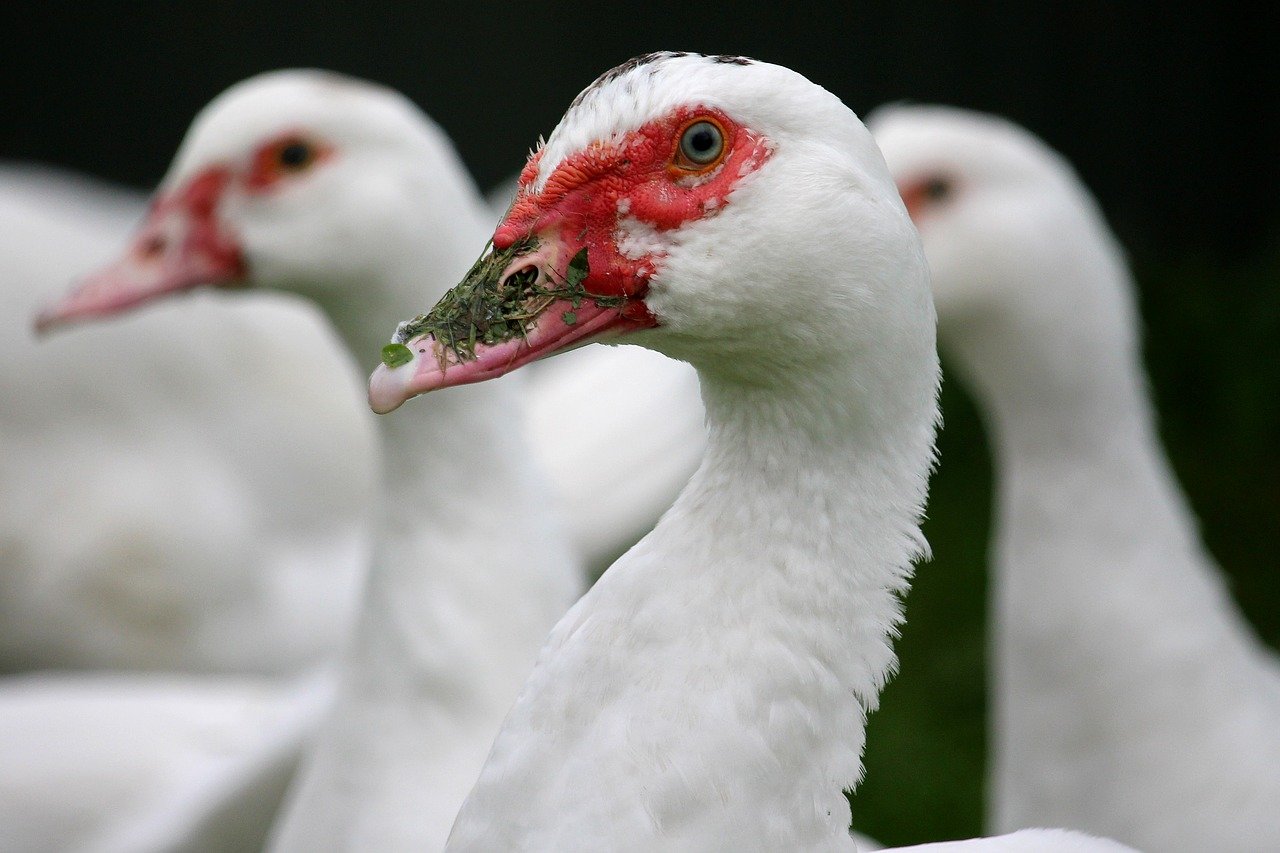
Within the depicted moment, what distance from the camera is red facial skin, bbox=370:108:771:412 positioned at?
1.34 meters

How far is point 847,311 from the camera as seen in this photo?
→ 4.40 ft

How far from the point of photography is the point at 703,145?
1.34m

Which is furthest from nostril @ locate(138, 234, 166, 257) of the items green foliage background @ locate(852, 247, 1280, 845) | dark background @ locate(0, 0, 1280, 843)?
dark background @ locate(0, 0, 1280, 843)

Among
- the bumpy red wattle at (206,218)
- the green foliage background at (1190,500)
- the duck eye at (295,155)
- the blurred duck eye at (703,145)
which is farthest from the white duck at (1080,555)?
the green foliage background at (1190,500)

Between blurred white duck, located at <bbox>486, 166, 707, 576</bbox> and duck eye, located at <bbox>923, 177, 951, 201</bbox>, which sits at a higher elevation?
duck eye, located at <bbox>923, 177, 951, 201</bbox>

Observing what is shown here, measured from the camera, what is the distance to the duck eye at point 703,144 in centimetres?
134

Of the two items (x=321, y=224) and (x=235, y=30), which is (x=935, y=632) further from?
(x=235, y=30)

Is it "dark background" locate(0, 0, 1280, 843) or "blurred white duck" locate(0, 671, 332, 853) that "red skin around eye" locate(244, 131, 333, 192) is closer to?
"blurred white duck" locate(0, 671, 332, 853)

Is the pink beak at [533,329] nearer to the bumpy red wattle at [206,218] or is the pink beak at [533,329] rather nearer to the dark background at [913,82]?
the bumpy red wattle at [206,218]

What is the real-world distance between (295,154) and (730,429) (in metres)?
1.17

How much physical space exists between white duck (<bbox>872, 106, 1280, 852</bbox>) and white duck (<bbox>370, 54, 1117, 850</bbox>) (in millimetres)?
1242

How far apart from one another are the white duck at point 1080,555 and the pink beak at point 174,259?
1243 millimetres

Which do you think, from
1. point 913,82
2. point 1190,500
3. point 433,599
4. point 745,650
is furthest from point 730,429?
point 913,82

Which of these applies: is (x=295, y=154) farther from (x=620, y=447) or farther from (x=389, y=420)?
(x=620, y=447)
